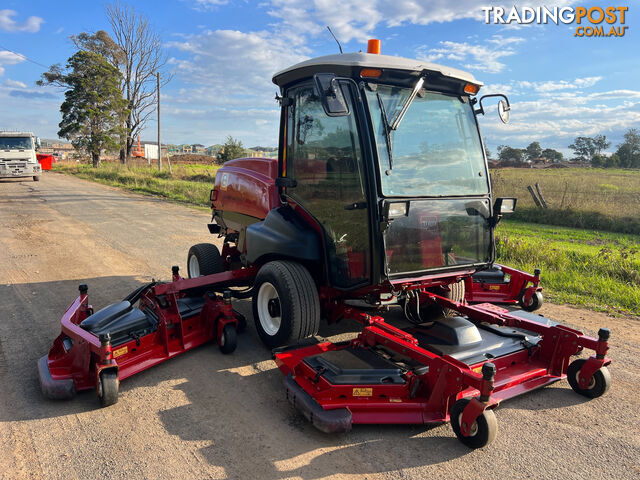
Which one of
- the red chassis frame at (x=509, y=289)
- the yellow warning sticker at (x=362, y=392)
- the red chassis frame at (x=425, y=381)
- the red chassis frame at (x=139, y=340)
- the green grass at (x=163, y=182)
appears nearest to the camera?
the red chassis frame at (x=425, y=381)

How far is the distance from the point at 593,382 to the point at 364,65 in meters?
3.02

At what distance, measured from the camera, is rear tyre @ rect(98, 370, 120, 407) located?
3.25 m

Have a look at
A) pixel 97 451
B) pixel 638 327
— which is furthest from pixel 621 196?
pixel 97 451

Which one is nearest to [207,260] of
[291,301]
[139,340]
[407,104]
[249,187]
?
[249,187]

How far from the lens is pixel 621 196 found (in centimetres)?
1489

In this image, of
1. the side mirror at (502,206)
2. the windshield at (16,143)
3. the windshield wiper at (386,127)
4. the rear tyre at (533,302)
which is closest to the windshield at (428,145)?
the windshield wiper at (386,127)

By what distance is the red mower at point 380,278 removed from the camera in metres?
3.04

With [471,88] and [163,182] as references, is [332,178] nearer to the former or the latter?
[471,88]

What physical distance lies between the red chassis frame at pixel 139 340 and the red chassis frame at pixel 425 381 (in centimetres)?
113

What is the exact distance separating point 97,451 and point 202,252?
11.3 feet

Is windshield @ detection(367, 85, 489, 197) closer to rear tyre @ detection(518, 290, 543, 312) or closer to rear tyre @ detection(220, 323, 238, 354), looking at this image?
rear tyre @ detection(220, 323, 238, 354)

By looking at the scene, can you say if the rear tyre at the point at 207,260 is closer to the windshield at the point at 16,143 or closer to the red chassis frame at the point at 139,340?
the red chassis frame at the point at 139,340

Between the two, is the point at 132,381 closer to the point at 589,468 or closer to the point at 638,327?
the point at 589,468

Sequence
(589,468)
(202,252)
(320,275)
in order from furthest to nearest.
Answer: (202,252), (320,275), (589,468)
